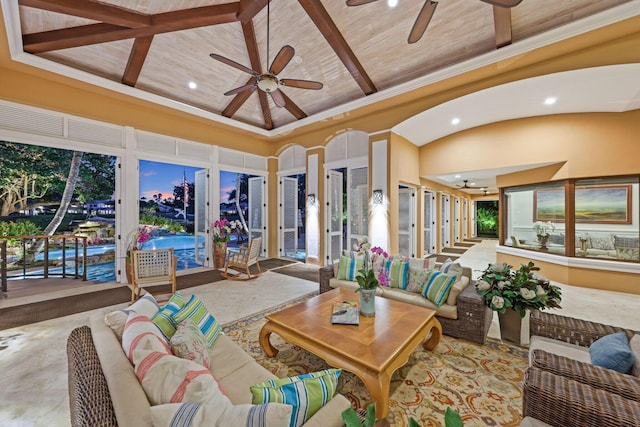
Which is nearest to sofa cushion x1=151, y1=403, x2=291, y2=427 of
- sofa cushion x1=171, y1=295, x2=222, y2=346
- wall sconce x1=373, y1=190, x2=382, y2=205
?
sofa cushion x1=171, y1=295, x2=222, y2=346

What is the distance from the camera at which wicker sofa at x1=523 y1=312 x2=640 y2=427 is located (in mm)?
1092

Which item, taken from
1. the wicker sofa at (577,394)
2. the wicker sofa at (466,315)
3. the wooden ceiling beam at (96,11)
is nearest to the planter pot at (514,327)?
the wicker sofa at (466,315)

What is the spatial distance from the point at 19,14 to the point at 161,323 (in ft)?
15.0

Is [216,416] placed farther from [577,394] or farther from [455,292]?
[455,292]

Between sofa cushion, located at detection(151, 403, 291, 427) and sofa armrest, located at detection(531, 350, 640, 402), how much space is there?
1.58 metres

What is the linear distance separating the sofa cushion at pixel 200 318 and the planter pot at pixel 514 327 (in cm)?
282

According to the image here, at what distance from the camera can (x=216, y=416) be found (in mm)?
823

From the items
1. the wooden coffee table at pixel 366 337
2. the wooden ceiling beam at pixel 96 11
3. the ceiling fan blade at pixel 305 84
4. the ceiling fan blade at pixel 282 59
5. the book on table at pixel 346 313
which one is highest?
the wooden ceiling beam at pixel 96 11

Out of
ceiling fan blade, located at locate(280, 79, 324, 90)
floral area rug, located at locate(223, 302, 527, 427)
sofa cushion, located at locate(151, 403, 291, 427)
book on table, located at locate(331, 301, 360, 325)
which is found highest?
ceiling fan blade, located at locate(280, 79, 324, 90)

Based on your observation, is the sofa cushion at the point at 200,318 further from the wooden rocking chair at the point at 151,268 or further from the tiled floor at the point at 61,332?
the wooden rocking chair at the point at 151,268

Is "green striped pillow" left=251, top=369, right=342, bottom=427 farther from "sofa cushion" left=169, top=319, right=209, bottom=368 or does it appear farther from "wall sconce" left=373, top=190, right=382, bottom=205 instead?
"wall sconce" left=373, top=190, right=382, bottom=205

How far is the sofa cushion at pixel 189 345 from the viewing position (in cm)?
135

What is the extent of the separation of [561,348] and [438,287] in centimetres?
109

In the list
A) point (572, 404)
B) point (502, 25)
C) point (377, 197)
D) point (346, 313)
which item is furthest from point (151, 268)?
point (502, 25)
